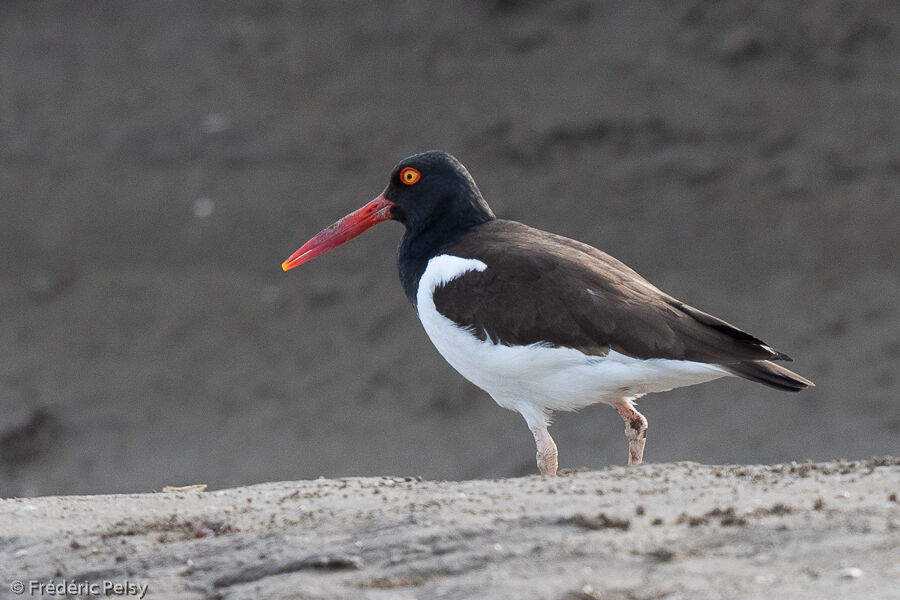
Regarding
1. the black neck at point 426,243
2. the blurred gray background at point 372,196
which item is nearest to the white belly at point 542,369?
the black neck at point 426,243

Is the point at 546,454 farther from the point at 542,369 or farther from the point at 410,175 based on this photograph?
the point at 410,175

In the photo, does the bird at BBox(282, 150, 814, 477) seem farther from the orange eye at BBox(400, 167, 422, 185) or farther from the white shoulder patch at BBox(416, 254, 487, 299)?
the orange eye at BBox(400, 167, 422, 185)

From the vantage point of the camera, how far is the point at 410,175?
628 centimetres

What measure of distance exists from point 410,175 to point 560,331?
5.08 feet

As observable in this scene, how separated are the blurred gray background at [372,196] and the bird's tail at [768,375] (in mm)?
4837

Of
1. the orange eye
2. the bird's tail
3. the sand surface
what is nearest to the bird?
the bird's tail

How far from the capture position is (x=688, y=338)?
4957 mm

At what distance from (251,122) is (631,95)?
13.4 feet

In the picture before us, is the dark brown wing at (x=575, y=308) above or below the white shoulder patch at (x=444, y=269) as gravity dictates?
below

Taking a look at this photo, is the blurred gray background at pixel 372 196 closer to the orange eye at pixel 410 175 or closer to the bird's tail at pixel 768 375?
the orange eye at pixel 410 175

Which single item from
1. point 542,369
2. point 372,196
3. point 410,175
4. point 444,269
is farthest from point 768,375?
point 372,196

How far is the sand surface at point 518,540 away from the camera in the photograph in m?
3.20

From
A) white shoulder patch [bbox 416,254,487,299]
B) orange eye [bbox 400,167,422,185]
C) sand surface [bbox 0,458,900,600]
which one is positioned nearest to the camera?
sand surface [bbox 0,458,900,600]

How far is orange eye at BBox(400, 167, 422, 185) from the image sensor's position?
627 centimetres
